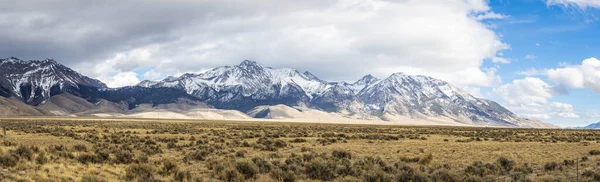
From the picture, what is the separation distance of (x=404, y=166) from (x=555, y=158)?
12.0 metres

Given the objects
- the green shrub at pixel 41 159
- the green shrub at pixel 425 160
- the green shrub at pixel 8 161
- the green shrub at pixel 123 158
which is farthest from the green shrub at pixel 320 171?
the green shrub at pixel 8 161

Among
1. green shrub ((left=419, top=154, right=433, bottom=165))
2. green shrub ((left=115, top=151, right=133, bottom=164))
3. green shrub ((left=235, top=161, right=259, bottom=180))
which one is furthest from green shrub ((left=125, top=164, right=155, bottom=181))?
green shrub ((left=419, top=154, right=433, bottom=165))

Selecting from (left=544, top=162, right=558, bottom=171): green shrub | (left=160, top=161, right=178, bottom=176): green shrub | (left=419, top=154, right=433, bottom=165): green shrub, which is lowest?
(left=160, top=161, right=178, bottom=176): green shrub

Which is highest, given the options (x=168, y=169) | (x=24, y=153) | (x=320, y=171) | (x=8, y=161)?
(x=24, y=153)

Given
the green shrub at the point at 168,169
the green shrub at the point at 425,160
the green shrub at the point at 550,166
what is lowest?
the green shrub at the point at 168,169

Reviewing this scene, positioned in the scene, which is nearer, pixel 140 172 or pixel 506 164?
pixel 140 172

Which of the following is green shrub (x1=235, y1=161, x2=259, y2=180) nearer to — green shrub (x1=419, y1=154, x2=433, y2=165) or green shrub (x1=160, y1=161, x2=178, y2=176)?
green shrub (x1=160, y1=161, x2=178, y2=176)

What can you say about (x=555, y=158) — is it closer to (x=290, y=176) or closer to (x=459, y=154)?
(x=459, y=154)

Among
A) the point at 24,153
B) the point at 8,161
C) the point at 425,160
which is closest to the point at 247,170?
the point at 8,161

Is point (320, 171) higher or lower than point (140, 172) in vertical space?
higher

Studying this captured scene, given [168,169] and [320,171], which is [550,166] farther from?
[168,169]

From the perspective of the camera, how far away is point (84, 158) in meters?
22.6

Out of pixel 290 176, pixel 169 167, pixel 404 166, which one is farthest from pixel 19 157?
pixel 404 166

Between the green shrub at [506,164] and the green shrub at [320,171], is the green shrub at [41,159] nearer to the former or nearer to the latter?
the green shrub at [320,171]
